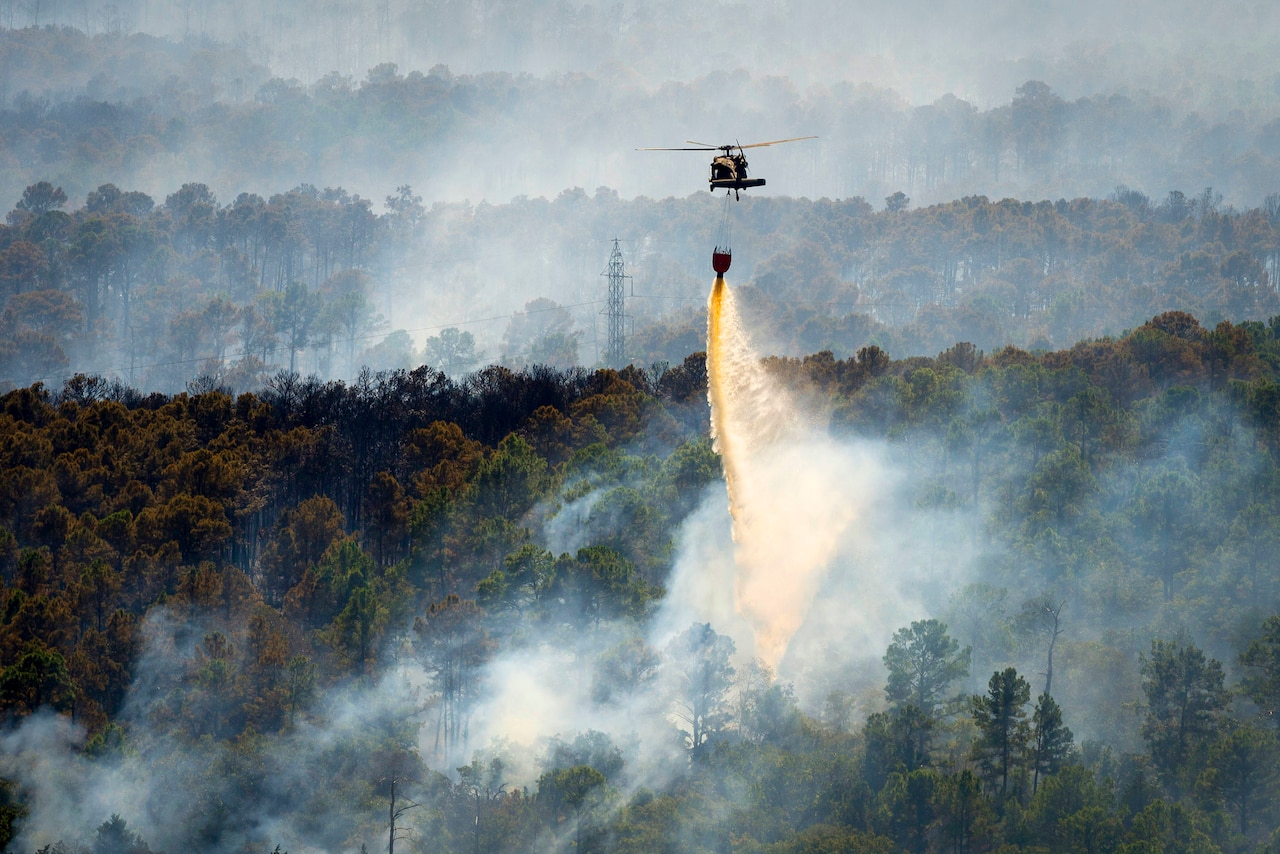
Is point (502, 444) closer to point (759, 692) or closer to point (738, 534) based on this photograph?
point (738, 534)

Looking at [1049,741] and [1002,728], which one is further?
[1002,728]

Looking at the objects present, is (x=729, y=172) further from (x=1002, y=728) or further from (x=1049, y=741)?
(x=1049, y=741)

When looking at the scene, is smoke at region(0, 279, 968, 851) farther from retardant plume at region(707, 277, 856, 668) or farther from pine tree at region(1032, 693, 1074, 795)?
pine tree at region(1032, 693, 1074, 795)

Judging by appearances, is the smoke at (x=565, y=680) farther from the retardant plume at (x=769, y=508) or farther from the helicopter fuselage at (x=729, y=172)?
the helicopter fuselage at (x=729, y=172)

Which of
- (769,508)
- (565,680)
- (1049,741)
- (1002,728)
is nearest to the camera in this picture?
(1049,741)

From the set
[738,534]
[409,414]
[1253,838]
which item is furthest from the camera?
[409,414]

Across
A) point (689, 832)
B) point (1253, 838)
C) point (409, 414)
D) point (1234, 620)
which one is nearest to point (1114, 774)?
point (1253, 838)

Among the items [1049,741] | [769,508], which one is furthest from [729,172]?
[769,508]
